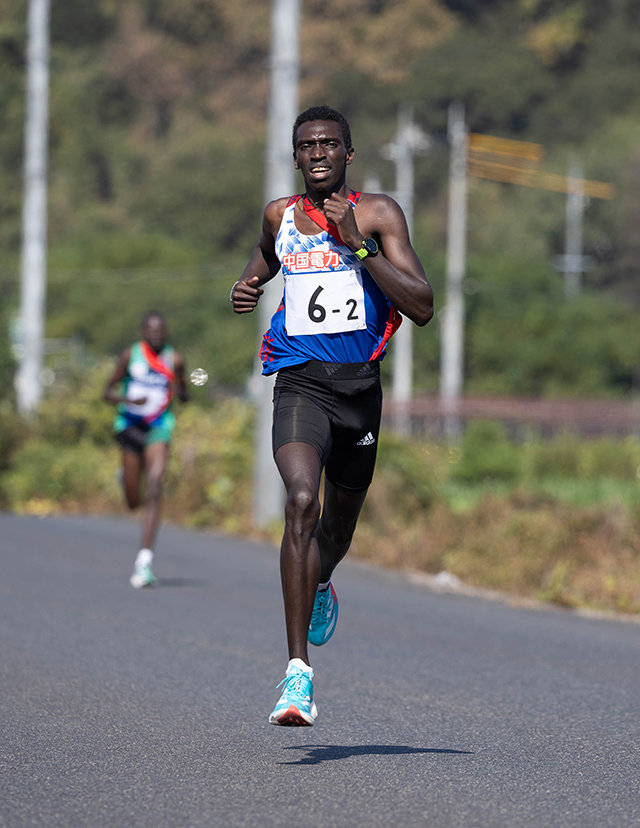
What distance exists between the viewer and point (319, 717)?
7.70m

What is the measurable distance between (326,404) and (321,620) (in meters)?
0.92

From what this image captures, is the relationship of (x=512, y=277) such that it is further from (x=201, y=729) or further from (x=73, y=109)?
(x=201, y=729)

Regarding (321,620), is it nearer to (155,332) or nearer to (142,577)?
(142,577)

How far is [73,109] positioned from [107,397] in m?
86.7

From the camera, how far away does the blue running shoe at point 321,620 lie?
7.29 meters

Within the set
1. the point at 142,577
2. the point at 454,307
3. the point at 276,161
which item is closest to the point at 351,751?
the point at 142,577

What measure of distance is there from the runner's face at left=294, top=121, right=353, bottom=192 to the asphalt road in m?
2.10

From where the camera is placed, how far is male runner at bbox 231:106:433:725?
22.1 ft

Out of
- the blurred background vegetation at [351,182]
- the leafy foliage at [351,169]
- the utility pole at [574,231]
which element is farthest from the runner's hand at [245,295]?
the utility pole at [574,231]

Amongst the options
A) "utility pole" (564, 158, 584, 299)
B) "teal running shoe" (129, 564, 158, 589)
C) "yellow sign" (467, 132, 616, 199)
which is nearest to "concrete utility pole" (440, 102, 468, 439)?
"utility pole" (564, 158, 584, 299)

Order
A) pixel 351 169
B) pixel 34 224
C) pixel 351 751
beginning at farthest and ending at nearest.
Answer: pixel 351 169
pixel 34 224
pixel 351 751

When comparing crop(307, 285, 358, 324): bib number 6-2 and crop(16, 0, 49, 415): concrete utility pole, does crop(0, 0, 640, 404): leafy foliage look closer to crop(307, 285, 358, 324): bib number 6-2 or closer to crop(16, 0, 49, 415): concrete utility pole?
crop(16, 0, 49, 415): concrete utility pole

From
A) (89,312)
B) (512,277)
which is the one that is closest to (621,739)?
(512,277)

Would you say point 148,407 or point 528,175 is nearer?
point 148,407
